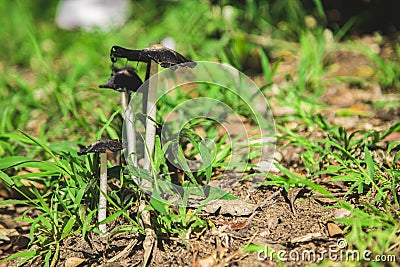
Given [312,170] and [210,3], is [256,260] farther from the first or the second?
[210,3]

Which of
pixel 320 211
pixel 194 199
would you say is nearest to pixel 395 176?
pixel 320 211

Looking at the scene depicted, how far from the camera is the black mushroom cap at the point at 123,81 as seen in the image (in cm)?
206

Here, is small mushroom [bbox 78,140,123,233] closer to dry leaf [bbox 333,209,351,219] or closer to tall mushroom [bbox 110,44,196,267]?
tall mushroom [bbox 110,44,196,267]

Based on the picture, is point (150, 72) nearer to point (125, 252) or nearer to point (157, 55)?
point (157, 55)

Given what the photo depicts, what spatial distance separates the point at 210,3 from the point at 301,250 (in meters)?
2.76

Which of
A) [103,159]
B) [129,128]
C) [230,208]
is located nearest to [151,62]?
[129,128]

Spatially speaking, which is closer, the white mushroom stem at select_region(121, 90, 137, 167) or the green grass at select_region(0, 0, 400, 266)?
the green grass at select_region(0, 0, 400, 266)

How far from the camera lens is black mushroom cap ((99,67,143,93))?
2062mm

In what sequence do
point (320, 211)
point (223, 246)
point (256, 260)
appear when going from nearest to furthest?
point (256, 260)
point (223, 246)
point (320, 211)

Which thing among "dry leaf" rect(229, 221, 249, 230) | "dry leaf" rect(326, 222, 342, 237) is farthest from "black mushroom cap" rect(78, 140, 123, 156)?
"dry leaf" rect(326, 222, 342, 237)

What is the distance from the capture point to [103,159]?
6.26 feet

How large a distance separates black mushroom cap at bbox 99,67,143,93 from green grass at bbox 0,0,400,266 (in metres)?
0.17

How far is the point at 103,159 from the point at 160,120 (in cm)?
64

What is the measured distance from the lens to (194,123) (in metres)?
2.47
